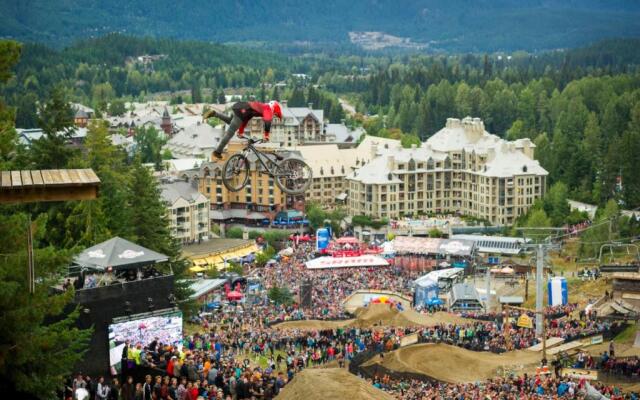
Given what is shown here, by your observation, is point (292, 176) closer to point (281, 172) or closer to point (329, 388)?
point (281, 172)

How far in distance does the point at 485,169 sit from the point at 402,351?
194 ft

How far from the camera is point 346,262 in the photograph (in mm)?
75875

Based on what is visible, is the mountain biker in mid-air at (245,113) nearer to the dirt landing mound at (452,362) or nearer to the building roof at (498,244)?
the dirt landing mound at (452,362)

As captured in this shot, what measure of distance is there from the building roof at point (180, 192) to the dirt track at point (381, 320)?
37.5 m

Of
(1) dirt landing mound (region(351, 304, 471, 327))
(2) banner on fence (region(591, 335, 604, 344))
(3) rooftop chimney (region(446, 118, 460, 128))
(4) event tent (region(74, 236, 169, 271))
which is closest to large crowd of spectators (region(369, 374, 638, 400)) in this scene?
(4) event tent (region(74, 236, 169, 271))

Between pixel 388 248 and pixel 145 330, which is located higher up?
pixel 145 330

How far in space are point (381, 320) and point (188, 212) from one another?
134 ft

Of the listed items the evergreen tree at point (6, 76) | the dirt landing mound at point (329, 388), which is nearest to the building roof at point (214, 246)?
the evergreen tree at point (6, 76)

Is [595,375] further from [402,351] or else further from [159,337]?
[159,337]

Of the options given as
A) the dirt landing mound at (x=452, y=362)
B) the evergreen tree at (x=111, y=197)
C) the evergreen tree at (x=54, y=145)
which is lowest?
the dirt landing mound at (x=452, y=362)

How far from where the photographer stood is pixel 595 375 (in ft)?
135

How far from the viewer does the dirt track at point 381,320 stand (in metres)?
53.8

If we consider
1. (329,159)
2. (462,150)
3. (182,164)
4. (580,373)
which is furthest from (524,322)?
(182,164)

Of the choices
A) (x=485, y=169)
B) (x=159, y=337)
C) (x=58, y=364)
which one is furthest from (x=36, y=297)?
(x=485, y=169)
